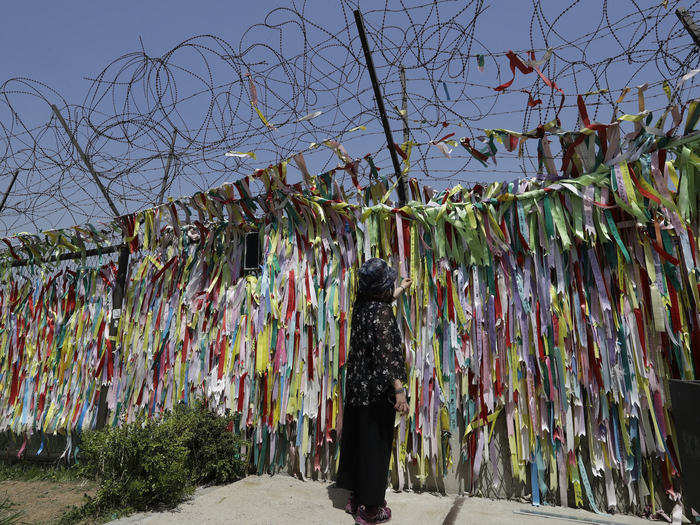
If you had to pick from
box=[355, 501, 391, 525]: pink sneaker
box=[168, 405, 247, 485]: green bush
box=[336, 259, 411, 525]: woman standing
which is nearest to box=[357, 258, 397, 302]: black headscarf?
box=[336, 259, 411, 525]: woman standing

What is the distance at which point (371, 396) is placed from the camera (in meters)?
2.46

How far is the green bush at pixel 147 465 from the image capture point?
101 inches

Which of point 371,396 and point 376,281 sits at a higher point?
point 376,281

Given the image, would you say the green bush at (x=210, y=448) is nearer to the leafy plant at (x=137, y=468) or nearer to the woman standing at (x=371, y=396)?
the leafy plant at (x=137, y=468)

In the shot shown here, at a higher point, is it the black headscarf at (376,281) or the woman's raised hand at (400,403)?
the black headscarf at (376,281)

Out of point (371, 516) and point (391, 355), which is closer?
point (371, 516)

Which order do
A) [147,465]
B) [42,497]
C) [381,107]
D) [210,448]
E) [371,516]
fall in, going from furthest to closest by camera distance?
[42,497]
[210,448]
[381,107]
[147,465]
[371,516]

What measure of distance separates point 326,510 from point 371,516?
0.30m

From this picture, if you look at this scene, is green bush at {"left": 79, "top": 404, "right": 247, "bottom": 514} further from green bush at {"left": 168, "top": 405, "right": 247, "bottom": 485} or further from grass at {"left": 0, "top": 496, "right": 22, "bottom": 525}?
grass at {"left": 0, "top": 496, "right": 22, "bottom": 525}

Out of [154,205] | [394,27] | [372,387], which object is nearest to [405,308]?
[372,387]

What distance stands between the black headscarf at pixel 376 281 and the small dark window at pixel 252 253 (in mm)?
1132

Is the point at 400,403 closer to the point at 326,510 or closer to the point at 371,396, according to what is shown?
the point at 371,396

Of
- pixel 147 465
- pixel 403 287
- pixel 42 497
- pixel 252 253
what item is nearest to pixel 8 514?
pixel 42 497

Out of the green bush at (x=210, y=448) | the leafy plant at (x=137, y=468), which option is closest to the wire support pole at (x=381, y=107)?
the green bush at (x=210, y=448)
